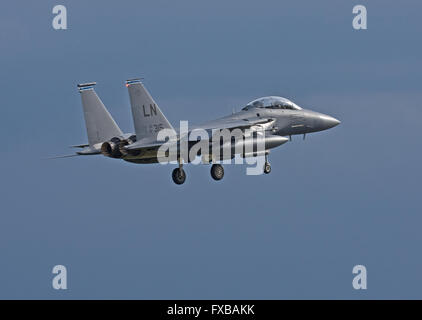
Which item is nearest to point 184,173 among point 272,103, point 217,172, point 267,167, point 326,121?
point 217,172

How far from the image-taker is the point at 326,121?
56250 mm

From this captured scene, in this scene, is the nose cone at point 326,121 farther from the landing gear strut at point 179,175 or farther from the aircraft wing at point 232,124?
the landing gear strut at point 179,175

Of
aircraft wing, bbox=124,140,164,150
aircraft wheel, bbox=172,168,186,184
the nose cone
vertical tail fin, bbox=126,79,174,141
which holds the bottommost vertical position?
aircraft wheel, bbox=172,168,186,184

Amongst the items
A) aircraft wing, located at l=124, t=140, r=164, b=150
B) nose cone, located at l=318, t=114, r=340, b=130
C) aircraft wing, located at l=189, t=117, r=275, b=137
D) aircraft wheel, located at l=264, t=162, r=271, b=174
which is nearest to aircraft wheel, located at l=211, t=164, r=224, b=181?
aircraft wing, located at l=189, t=117, r=275, b=137

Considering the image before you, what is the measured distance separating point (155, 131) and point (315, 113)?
30.4ft

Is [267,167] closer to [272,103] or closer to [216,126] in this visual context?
[272,103]

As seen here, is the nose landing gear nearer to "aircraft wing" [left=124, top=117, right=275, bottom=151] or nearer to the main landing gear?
the main landing gear

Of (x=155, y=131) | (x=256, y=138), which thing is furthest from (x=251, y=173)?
(x=155, y=131)

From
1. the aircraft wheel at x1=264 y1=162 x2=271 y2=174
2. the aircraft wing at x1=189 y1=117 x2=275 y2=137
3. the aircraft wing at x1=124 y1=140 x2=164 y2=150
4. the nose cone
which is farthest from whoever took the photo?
the nose cone

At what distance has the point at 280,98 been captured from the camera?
181 feet

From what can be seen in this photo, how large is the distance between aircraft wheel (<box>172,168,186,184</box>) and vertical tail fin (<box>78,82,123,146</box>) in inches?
112

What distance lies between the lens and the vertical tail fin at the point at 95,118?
5159cm

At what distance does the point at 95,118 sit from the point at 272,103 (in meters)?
8.01

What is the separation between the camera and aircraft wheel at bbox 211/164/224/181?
5188 centimetres
